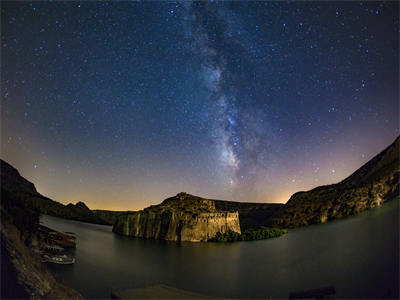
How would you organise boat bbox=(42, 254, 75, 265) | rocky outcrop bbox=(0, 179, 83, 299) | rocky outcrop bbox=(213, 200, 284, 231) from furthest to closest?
rocky outcrop bbox=(213, 200, 284, 231)
boat bbox=(42, 254, 75, 265)
rocky outcrop bbox=(0, 179, 83, 299)

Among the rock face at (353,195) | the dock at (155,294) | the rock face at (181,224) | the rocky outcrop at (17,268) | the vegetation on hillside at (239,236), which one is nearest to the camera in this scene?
the rocky outcrop at (17,268)

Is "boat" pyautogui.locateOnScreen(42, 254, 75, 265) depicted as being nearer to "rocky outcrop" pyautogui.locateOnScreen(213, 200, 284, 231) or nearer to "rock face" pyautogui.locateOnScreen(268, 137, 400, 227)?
"rock face" pyautogui.locateOnScreen(268, 137, 400, 227)

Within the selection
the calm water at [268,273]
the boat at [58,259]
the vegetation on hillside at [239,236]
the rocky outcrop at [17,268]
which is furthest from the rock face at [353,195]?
the boat at [58,259]

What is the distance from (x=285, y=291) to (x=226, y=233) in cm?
3188

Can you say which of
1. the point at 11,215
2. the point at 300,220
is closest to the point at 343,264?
the point at 11,215

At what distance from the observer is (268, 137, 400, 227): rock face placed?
11.1 metres

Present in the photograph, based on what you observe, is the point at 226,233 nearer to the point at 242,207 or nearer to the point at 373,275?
the point at 373,275

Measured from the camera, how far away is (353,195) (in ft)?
106

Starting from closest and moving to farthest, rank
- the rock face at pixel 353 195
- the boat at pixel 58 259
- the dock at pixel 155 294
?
the dock at pixel 155 294 → the rock face at pixel 353 195 → the boat at pixel 58 259

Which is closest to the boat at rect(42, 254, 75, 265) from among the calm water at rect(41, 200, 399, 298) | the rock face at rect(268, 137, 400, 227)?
the calm water at rect(41, 200, 399, 298)

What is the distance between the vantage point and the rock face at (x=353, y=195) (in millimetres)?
11141

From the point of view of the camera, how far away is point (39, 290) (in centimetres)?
828

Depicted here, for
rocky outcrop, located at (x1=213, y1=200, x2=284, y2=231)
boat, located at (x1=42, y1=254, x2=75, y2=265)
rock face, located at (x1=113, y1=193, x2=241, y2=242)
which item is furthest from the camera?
rocky outcrop, located at (x1=213, y1=200, x2=284, y2=231)

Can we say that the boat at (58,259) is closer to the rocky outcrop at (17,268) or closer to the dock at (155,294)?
the rocky outcrop at (17,268)
